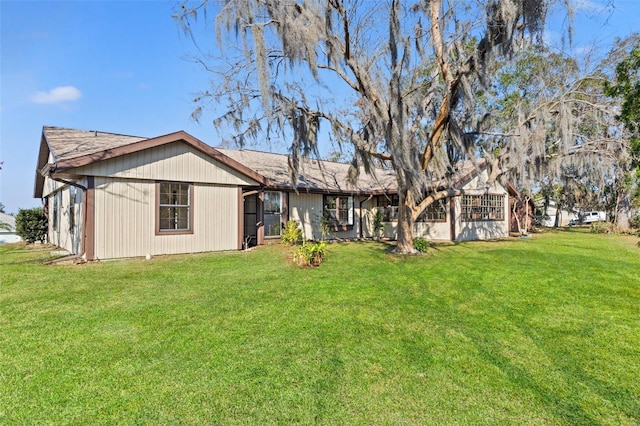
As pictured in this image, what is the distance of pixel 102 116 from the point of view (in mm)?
14094

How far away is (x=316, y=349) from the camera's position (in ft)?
11.7

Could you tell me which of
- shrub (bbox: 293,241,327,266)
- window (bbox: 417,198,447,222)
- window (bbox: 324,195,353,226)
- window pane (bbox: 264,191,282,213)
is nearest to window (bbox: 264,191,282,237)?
window pane (bbox: 264,191,282,213)

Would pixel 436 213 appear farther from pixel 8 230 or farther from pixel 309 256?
pixel 8 230

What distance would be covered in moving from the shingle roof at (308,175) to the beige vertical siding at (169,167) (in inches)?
88.2

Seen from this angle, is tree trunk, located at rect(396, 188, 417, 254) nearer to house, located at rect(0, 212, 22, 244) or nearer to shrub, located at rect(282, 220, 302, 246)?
shrub, located at rect(282, 220, 302, 246)

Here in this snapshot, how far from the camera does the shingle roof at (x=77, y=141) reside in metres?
8.96

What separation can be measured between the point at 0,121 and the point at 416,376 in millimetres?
15219

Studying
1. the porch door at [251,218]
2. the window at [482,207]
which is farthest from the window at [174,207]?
the window at [482,207]

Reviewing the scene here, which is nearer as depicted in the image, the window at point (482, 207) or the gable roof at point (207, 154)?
the gable roof at point (207, 154)

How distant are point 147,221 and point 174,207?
0.87 meters

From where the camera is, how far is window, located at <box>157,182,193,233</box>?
957 centimetres

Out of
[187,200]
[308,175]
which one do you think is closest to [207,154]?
[187,200]

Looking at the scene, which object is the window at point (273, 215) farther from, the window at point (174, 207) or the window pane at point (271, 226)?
the window at point (174, 207)

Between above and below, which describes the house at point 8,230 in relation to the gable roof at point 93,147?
below
